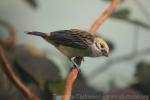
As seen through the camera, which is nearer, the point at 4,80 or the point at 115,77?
the point at 4,80

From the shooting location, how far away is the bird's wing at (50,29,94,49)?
0.37 meters

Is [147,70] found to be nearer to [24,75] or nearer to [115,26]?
[115,26]

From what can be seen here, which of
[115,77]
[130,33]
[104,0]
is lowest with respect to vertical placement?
[115,77]

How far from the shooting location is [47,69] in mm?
755

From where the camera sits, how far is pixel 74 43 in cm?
38

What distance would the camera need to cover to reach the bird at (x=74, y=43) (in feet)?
1.19

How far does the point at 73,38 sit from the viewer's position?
0.38 m

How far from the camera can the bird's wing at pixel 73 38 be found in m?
0.37

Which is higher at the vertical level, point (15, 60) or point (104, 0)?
point (104, 0)

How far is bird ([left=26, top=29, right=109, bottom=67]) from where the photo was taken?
36 centimetres

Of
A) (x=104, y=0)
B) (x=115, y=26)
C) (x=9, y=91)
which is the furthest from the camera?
(x=115, y=26)

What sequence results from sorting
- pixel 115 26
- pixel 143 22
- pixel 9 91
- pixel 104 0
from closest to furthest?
1. pixel 104 0
2. pixel 9 91
3. pixel 115 26
4. pixel 143 22

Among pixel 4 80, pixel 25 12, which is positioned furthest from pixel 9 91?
pixel 25 12

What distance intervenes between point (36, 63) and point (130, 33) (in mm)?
310
